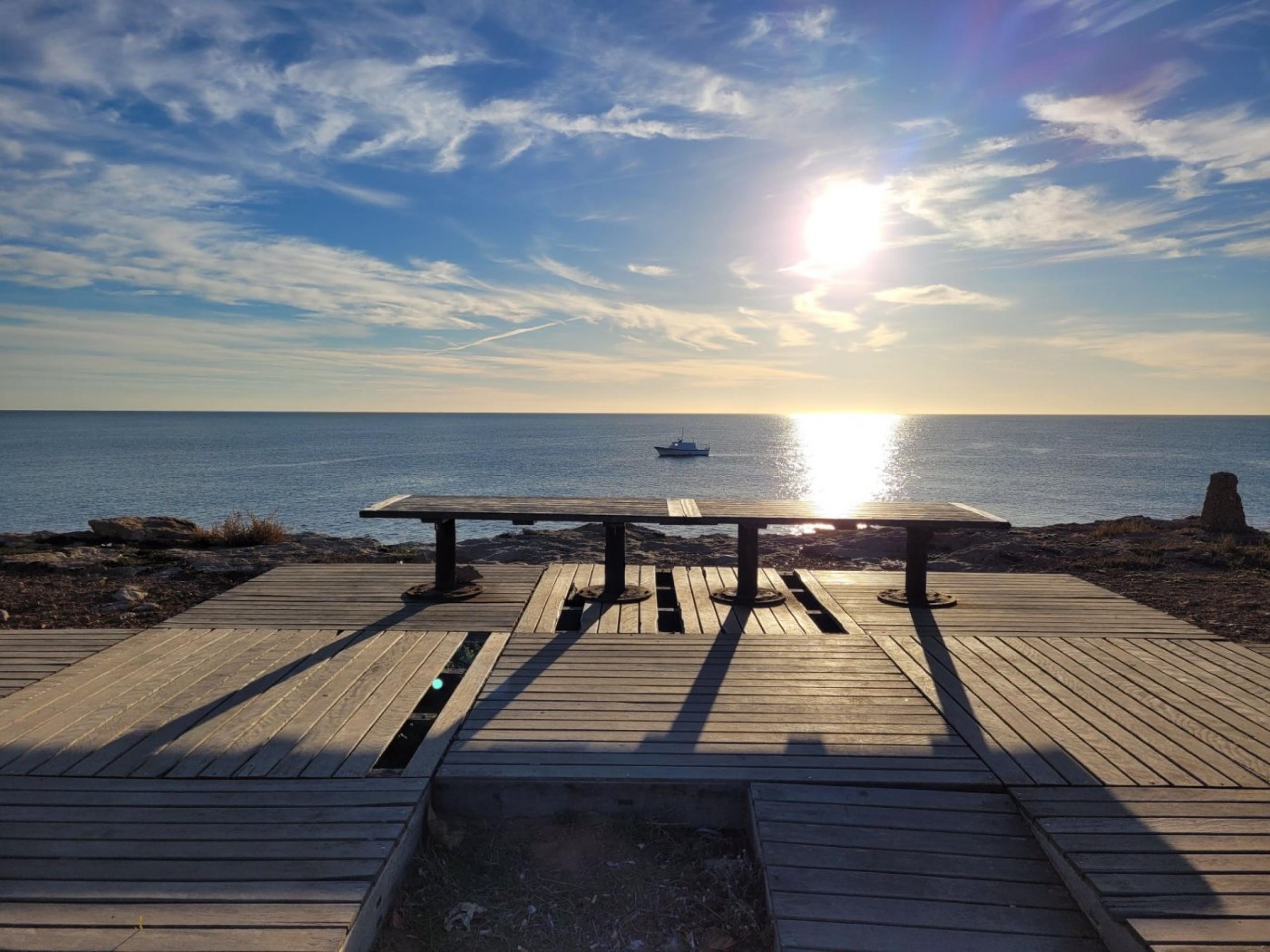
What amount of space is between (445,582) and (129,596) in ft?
9.58

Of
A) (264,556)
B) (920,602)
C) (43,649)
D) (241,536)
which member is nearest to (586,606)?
(920,602)

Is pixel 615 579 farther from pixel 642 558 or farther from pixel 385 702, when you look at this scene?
pixel 642 558

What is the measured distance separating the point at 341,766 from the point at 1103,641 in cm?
511

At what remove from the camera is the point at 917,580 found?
6730 mm

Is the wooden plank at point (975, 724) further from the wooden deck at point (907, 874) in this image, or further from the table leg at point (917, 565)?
the table leg at point (917, 565)

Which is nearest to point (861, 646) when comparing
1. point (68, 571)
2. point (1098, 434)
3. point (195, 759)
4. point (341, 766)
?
point (341, 766)

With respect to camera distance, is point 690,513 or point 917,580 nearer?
point 690,513

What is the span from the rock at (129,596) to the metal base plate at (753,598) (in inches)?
202

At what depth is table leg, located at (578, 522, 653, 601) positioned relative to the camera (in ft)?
22.0

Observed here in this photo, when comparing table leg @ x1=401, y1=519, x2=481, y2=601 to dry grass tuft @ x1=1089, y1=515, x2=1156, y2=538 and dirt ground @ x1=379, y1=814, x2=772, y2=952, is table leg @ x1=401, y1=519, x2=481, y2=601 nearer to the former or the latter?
dirt ground @ x1=379, y1=814, x2=772, y2=952

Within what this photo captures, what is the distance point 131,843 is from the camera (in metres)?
2.90

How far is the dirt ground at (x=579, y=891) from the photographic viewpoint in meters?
2.69

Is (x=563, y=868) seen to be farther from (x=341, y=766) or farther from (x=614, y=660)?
(x=614, y=660)

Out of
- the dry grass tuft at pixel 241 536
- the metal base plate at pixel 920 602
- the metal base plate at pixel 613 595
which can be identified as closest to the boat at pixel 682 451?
the dry grass tuft at pixel 241 536
